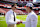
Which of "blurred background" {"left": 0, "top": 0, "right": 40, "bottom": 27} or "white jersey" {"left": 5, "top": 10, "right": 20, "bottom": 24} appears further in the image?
"blurred background" {"left": 0, "top": 0, "right": 40, "bottom": 27}

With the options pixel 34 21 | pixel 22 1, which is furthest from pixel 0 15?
pixel 34 21

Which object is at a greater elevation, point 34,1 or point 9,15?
point 34,1

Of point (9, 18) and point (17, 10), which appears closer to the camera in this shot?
point (9, 18)

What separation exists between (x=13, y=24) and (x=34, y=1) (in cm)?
91

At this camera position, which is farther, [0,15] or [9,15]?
[0,15]

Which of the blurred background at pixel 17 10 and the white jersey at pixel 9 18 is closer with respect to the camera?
the white jersey at pixel 9 18

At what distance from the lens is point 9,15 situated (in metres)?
2.01

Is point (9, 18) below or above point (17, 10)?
below

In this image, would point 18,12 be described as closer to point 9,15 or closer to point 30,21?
point 9,15

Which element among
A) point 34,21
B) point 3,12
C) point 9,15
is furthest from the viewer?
point 3,12

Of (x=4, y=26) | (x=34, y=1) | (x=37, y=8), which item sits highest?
(x=34, y=1)

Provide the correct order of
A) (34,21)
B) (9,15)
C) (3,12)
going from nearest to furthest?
(34,21), (9,15), (3,12)

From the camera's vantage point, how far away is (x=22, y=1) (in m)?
2.48

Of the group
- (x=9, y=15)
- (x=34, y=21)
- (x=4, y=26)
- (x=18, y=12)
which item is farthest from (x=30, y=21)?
(x=4, y=26)
